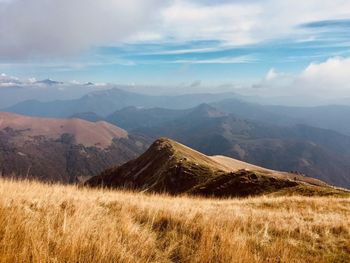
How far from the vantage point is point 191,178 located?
80.1 m

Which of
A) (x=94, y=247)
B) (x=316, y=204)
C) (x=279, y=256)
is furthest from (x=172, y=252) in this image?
(x=316, y=204)

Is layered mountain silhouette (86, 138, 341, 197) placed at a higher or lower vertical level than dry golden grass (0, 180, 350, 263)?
lower

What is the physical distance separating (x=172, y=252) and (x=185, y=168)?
76604mm

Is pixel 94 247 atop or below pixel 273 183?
atop

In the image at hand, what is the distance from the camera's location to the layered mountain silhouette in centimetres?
5366

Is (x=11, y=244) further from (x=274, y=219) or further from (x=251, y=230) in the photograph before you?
(x=274, y=219)

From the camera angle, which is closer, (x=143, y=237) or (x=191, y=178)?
(x=143, y=237)

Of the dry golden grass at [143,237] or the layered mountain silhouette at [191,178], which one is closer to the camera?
the dry golden grass at [143,237]

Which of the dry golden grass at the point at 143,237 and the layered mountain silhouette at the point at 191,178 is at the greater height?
the dry golden grass at the point at 143,237

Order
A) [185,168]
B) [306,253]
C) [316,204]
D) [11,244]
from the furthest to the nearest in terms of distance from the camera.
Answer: [185,168]
[316,204]
[306,253]
[11,244]

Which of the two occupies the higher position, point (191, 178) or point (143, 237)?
point (143, 237)

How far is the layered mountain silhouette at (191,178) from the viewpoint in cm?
5366

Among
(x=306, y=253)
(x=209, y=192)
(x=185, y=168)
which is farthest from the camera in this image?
(x=185, y=168)

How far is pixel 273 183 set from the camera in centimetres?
5412
